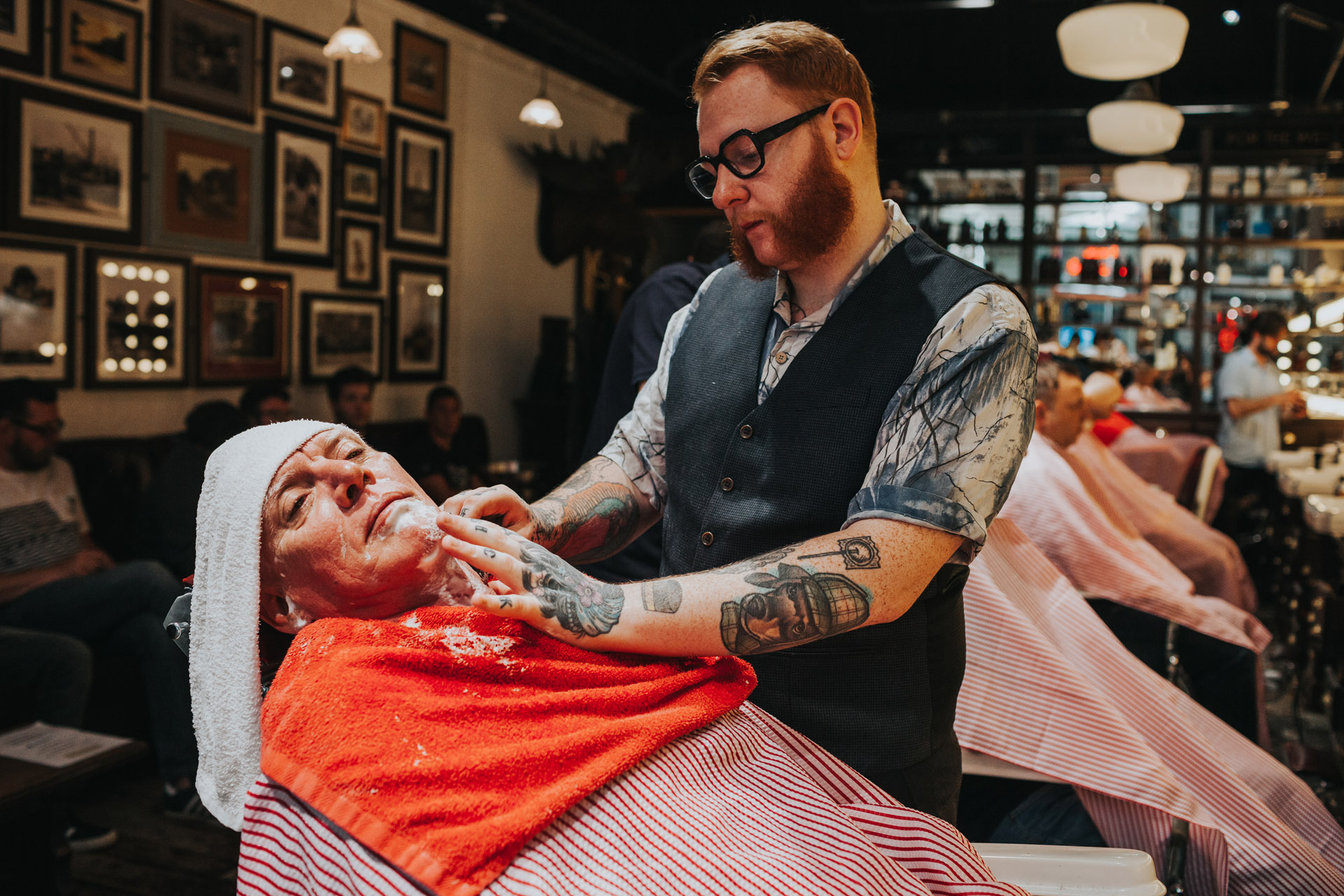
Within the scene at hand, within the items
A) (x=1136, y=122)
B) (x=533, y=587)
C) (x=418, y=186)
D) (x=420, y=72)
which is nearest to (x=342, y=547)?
(x=533, y=587)

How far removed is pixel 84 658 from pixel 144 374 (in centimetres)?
166

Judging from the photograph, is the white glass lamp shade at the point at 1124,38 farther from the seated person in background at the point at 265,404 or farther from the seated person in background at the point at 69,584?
the seated person in background at the point at 69,584

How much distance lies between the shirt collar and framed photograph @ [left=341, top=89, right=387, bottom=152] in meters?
4.47

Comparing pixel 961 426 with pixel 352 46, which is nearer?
pixel 961 426

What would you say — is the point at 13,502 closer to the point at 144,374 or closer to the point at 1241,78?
the point at 144,374

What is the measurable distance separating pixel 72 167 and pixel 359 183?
1.67m

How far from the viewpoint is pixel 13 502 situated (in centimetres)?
310

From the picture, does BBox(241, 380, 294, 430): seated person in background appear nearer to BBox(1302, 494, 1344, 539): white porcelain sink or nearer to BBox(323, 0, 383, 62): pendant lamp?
BBox(323, 0, 383, 62): pendant lamp

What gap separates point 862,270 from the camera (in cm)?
127

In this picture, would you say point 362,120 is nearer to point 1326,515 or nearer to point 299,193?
point 299,193

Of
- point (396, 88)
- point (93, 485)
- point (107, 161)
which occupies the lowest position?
point (93, 485)

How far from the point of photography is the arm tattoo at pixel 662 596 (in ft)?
3.41

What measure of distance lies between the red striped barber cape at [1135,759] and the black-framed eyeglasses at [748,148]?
3.31 feet

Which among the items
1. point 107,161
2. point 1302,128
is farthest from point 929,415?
point 1302,128
